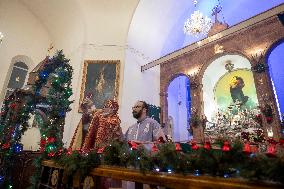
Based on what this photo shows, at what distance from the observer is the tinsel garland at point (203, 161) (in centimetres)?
147

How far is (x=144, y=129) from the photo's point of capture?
4.15 metres

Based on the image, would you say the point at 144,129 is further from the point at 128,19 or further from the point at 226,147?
the point at 128,19

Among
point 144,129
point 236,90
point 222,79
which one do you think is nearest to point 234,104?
point 236,90

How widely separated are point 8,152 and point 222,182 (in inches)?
259

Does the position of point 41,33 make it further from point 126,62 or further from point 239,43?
point 239,43

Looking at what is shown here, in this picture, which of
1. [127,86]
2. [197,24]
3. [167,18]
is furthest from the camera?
[167,18]

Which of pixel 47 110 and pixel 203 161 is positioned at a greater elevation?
pixel 47 110

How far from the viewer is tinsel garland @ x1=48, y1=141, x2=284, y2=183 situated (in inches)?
57.9

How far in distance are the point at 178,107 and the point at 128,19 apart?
5918mm

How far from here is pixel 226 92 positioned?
50.9 feet

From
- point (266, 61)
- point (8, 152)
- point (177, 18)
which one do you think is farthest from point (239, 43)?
point (8, 152)

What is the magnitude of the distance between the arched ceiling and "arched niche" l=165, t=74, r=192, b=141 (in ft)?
7.19

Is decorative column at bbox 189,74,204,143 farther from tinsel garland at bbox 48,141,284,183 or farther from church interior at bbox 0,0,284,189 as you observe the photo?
tinsel garland at bbox 48,141,284,183

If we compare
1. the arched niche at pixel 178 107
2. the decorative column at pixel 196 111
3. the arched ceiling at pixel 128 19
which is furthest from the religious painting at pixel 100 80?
the decorative column at pixel 196 111
